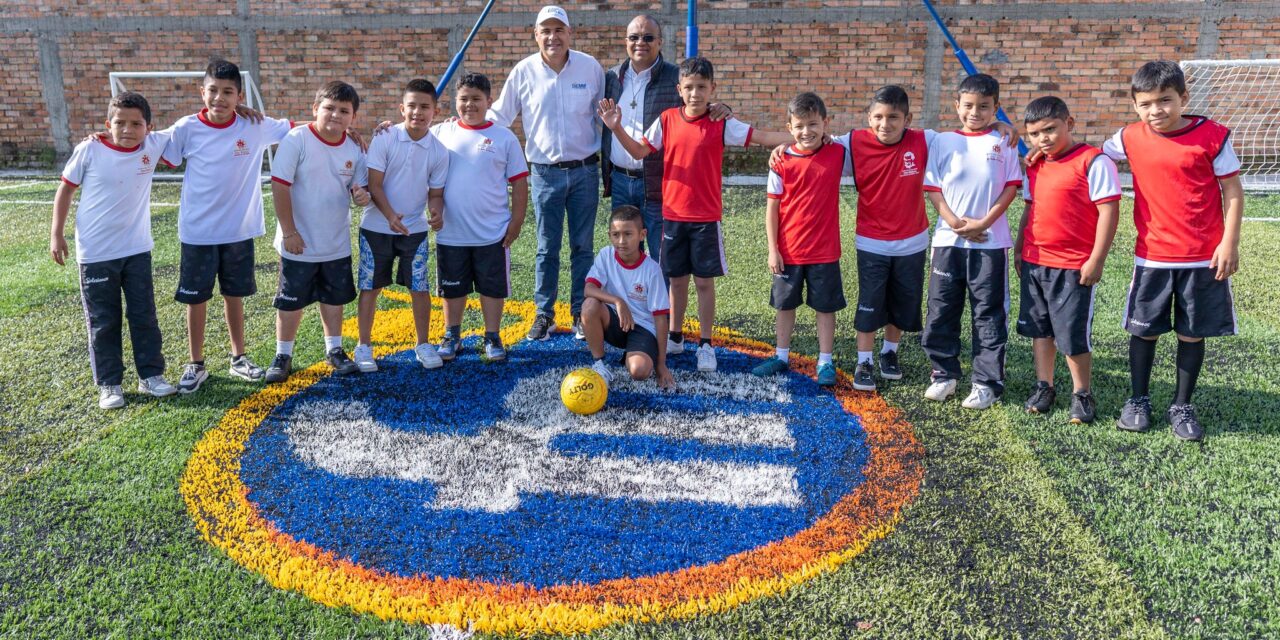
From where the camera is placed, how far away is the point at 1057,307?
4.20 m

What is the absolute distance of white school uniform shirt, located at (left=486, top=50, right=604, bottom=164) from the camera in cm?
533

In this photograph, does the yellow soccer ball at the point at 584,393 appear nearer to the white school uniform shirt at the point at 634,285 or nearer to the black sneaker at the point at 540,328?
the white school uniform shirt at the point at 634,285

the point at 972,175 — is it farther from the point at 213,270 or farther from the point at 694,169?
the point at 213,270

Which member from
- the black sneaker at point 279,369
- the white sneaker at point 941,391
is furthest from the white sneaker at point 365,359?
the white sneaker at point 941,391

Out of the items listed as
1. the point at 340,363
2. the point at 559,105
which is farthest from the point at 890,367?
the point at 340,363

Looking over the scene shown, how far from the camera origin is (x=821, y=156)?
4.60m

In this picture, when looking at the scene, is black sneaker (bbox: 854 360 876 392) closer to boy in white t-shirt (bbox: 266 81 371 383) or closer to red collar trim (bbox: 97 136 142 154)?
boy in white t-shirt (bbox: 266 81 371 383)

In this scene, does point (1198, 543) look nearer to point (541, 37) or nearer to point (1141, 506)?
point (1141, 506)

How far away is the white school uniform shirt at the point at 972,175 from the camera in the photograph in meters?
4.29

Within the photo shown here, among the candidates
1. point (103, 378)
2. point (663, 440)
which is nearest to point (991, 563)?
point (663, 440)

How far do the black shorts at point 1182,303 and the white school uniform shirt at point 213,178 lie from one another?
4615 mm

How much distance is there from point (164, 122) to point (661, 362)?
39.7ft

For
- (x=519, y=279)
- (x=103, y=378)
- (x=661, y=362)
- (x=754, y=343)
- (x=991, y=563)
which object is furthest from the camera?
(x=519, y=279)

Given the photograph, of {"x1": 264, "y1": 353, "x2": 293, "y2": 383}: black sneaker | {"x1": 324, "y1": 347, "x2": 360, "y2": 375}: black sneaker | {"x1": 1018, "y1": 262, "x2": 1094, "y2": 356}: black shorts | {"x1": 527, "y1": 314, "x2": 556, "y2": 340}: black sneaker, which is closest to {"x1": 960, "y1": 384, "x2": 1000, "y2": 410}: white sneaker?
{"x1": 1018, "y1": 262, "x2": 1094, "y2": 356}: black shorts
